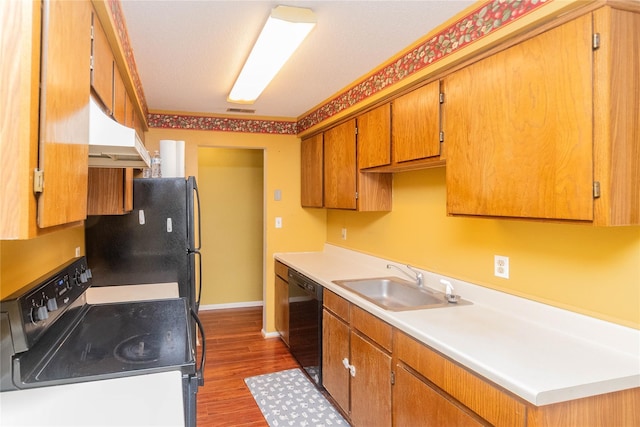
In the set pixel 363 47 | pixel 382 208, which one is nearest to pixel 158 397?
pixel 363 47

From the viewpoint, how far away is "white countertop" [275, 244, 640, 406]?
121 cm

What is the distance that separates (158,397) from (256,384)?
2.13 meters

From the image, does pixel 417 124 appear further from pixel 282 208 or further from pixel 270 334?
pixel 270 334

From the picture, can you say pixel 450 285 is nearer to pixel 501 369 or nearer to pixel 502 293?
pixel 502 293

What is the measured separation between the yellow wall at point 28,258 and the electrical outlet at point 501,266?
2.12 m

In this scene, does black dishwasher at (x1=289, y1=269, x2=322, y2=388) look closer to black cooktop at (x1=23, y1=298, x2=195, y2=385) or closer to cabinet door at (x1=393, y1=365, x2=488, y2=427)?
cabinet door at (x1=393, y1=365, x2=488, y2=427)

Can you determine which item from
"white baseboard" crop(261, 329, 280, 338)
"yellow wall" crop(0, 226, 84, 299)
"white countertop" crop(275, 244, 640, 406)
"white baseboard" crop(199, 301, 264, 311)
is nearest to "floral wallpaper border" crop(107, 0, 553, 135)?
"yellow wall" crop(0, 226, 84, 299)

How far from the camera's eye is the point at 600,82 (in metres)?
1.26

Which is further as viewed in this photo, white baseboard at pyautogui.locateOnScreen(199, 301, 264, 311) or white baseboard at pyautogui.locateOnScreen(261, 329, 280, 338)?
white baseboard at pyautogui.locateOnScreen(199, 301, 264, 311)

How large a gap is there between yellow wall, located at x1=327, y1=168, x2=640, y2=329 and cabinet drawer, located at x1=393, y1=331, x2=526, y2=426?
591 millimetres

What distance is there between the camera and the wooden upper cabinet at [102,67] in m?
1.40

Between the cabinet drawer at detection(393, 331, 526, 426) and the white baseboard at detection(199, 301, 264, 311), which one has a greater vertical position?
the cabinet drawer at detection(393, 331, 526, 426)

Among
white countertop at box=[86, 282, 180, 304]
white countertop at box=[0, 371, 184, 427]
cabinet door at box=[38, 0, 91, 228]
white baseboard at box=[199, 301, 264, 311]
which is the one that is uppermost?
cabinet door at box=[38, 0, 91, 228]

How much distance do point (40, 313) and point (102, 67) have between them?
97 centimetres
